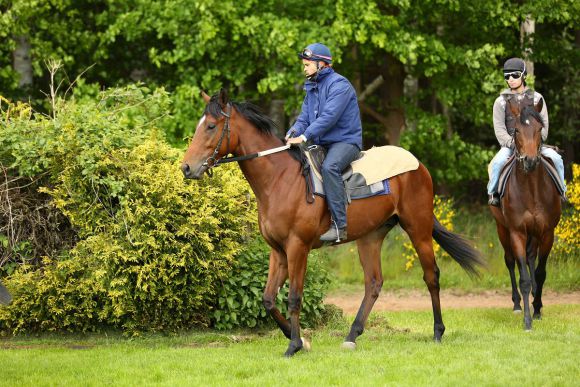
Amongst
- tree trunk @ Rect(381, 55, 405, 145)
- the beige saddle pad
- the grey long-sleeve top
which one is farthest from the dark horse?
tree trunk @ Rect(381, 55, 405, 145)

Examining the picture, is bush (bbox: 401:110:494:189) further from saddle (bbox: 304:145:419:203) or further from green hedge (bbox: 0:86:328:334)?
saddle (bbox: 304:145:419:203)

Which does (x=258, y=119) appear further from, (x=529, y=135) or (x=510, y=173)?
(x=510, y=173)

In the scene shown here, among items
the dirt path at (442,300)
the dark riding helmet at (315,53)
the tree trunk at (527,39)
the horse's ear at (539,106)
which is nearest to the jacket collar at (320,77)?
the dark riding helmet at (315,53)

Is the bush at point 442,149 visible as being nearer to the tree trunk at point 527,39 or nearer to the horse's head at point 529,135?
the tree trunk at point 527,39

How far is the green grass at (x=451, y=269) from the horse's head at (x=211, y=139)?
6134mm

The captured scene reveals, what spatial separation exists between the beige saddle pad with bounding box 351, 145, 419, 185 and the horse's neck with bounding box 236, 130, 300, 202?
0.80 metres

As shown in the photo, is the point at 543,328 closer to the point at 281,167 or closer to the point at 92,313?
the point at 281,167

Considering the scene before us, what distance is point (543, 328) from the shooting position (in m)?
11.1

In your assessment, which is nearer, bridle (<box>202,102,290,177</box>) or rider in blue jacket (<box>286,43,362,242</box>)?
bridle (<box>202,102,290,177</box>)

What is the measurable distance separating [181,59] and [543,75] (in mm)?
10150

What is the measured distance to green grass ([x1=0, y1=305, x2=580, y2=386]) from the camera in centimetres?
812

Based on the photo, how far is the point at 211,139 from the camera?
8.97m

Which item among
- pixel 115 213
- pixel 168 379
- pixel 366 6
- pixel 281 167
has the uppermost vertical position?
pixel 366 6

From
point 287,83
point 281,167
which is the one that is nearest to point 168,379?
point 281,167
